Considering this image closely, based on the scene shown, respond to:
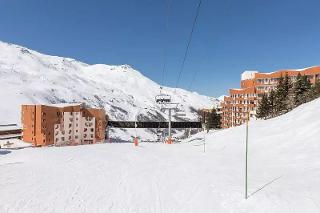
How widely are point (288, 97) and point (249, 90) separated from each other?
152ft

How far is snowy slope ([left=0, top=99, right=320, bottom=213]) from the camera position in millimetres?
15742

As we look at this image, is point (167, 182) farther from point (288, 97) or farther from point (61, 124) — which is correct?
point (61, 124)

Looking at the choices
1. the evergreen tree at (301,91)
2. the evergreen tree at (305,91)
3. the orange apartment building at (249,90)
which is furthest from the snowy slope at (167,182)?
the orange apartment building at (249,90)

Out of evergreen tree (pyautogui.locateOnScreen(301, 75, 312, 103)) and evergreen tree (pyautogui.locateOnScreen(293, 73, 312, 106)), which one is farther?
evergreen tree (pyautogui.locateOnScreen(293, 73, 312, 106))

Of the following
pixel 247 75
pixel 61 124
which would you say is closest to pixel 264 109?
pixel 61 124

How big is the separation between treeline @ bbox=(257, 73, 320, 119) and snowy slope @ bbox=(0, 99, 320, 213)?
3507 centimetres

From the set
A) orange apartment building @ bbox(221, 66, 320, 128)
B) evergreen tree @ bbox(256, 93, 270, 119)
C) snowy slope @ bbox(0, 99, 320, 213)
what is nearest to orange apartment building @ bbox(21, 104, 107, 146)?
orange apartment building @ bbox(221, 66, 320, 128)

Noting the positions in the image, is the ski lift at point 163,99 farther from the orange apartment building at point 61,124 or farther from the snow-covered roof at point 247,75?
the snow-covered roof at point 247,75

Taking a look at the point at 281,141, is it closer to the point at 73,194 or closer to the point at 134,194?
the point at 134,194

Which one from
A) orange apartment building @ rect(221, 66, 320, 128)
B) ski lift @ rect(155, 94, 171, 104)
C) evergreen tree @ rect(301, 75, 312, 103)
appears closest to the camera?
evergreen tree @ rect(301, 75, 312, 103)

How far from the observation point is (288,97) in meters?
73.7

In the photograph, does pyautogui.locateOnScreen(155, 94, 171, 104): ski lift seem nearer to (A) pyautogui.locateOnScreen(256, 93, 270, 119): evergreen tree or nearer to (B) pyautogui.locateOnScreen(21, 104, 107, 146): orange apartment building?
(A) pyautogui.locateOnScreen(256, 93, 270, 119): evergreen tree

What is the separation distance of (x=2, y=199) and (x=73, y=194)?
3551 mm

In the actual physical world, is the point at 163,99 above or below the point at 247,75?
below
